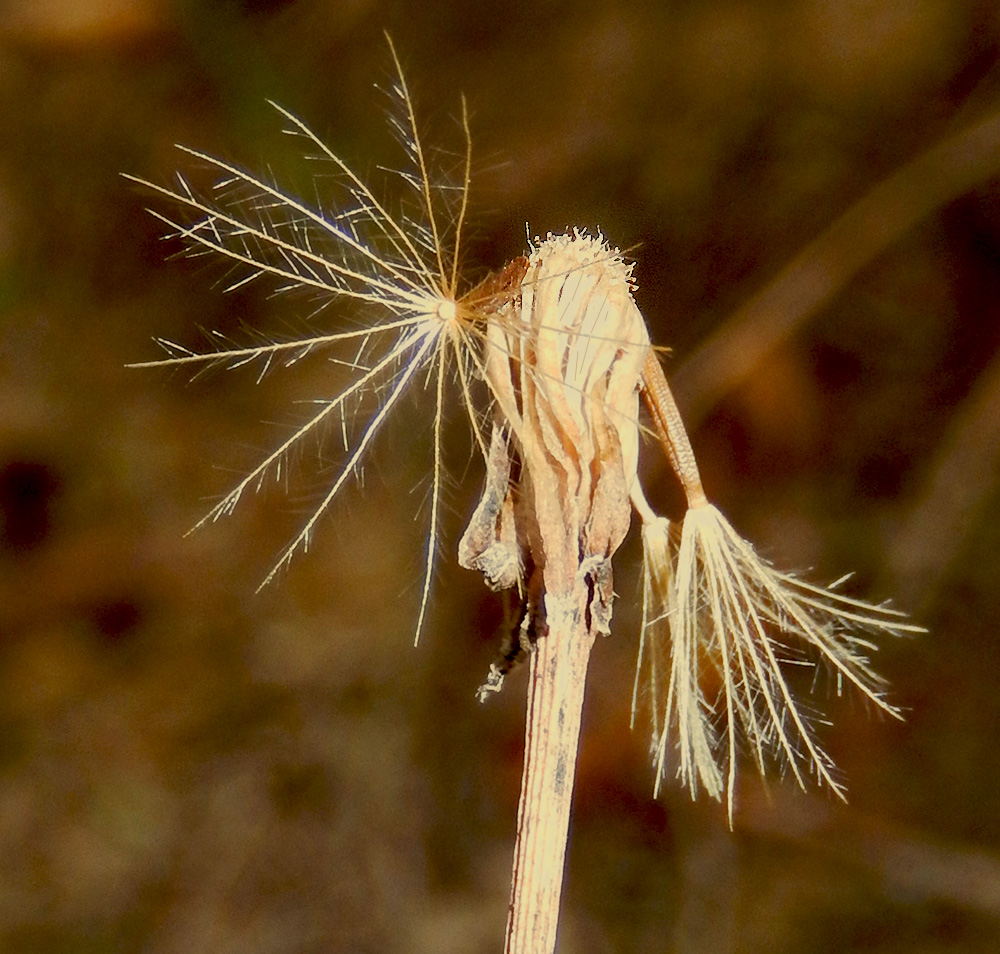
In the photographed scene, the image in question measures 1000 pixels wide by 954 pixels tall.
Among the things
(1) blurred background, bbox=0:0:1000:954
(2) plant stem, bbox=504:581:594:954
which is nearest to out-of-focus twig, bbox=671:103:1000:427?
(1) blurred background, bbox=0:0:1000:954

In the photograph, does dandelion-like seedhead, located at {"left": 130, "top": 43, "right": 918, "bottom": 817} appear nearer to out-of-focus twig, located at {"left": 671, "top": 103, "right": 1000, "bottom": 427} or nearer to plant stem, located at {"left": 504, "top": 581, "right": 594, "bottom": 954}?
plant stem, located at {"left": 504, "top": 581, "right": 594, "bottom": 954}

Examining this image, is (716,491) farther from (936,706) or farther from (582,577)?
(582,577)

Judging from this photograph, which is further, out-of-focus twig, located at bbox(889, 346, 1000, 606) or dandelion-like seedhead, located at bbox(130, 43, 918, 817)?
out-of-focus twig, located at bbox(889, 346, 1000, 606)

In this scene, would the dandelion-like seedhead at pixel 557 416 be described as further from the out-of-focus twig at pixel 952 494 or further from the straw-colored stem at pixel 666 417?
the out-of-focus twig at pixel 952 494

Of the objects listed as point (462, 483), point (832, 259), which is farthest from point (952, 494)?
point (462, 483)

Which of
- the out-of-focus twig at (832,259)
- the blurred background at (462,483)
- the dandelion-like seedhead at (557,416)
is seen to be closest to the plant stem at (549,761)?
the dandelion-like seedhead at (557,416)

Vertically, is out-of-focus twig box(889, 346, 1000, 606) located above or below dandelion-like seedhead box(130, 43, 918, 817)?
above

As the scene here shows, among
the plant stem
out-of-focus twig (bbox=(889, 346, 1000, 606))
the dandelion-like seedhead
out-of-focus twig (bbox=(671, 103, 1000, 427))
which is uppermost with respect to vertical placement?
out-of-focus twig (bbox=(671, 103, 1000, 427))
